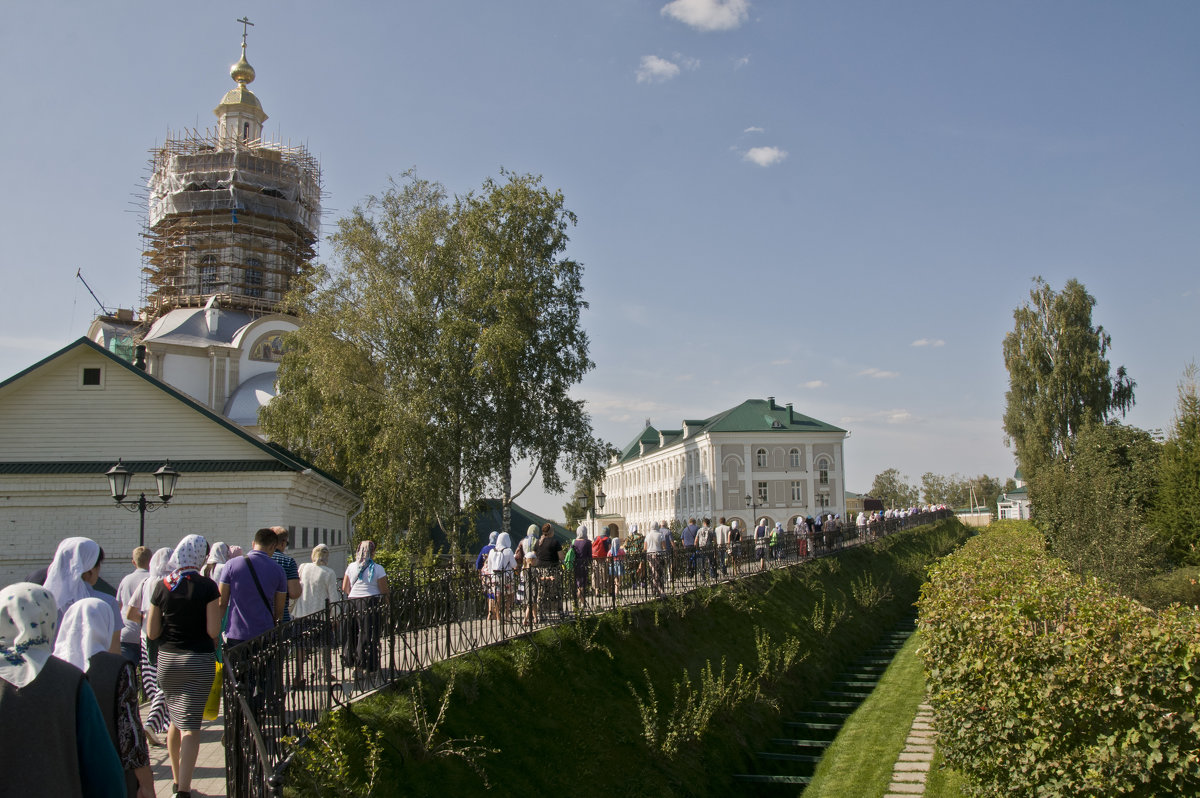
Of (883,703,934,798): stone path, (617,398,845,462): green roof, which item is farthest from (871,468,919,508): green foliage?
(883,703,934,798): stone path

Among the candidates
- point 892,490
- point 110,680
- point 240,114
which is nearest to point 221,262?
point 240,114

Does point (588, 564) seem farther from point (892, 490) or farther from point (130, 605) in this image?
point (892, 490)

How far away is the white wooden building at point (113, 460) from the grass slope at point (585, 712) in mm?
8892

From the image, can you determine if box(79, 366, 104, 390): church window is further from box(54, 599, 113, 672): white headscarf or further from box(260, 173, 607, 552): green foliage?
box(54, 599, 113, 672): white headscarf

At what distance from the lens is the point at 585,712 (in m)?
11.5

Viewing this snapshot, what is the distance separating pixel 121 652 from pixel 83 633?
8.40 feet

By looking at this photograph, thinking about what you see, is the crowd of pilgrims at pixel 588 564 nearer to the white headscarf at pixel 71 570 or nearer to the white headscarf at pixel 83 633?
the white headscarf at pixel 71 570

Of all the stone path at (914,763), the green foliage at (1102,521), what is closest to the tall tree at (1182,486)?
the green foliage at (1102,521)

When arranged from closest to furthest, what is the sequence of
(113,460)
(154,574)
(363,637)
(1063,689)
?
(1063,689)
(154,574)
(363,637)
(113,460)

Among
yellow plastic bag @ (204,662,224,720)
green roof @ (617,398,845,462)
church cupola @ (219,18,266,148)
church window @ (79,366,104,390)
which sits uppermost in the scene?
church cupola @ (219,18,266,148)

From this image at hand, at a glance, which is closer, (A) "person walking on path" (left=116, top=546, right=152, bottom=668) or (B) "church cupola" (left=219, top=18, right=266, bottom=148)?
(A) "person walking on path" (left=116, top=546, right=152, bottom=668)

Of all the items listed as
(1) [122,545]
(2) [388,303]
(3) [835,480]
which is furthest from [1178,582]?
(3) [835,480]

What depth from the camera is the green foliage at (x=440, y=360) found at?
26.8 metres

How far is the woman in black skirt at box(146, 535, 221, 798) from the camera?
21.1 ft
